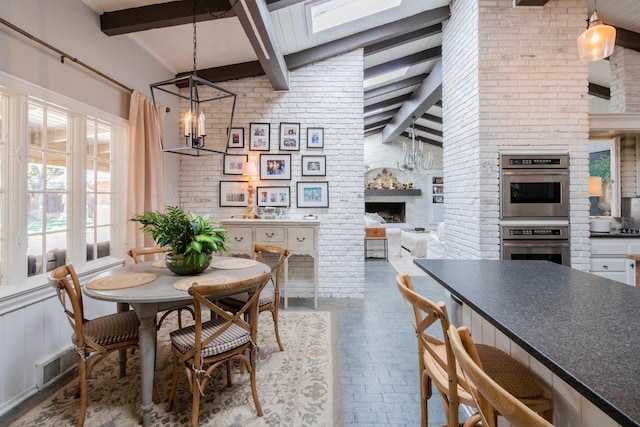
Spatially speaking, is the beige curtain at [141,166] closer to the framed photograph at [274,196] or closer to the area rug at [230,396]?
the area rug at [230,396]

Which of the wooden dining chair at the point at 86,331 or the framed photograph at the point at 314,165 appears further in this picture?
the framed photograph at the point at 314,165

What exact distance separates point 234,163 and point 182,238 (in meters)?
2.24

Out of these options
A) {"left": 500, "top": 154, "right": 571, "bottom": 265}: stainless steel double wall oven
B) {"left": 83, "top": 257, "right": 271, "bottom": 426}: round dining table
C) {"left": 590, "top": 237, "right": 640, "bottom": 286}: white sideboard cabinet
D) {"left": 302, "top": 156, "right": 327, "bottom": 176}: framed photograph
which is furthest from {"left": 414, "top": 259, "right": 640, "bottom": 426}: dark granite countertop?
{"left": 302, "top": 156, "right": 327, "bottom": 176}: framed photograph

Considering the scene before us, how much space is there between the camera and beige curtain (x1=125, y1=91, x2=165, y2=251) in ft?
9.71

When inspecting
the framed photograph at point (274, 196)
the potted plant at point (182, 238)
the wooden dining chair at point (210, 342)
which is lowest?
the wooden dining chair at point (210, 342)

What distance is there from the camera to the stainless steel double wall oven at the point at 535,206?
3.14 m

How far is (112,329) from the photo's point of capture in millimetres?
1862

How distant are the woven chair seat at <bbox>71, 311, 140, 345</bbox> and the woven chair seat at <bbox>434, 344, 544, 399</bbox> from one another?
71.5 inches

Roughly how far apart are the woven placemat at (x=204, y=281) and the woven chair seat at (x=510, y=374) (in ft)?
4.50

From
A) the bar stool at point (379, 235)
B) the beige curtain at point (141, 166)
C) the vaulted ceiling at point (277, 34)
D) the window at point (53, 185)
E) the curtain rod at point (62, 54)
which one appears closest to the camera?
the curtain rod at point (62, 54)

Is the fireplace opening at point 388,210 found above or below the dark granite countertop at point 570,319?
above

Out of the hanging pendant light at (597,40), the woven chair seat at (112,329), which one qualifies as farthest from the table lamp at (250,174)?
the hanging pendant light at (597,40)

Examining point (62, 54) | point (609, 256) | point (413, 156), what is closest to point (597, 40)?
point (609, 256)

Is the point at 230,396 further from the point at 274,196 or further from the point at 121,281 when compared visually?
the point at 274,196
